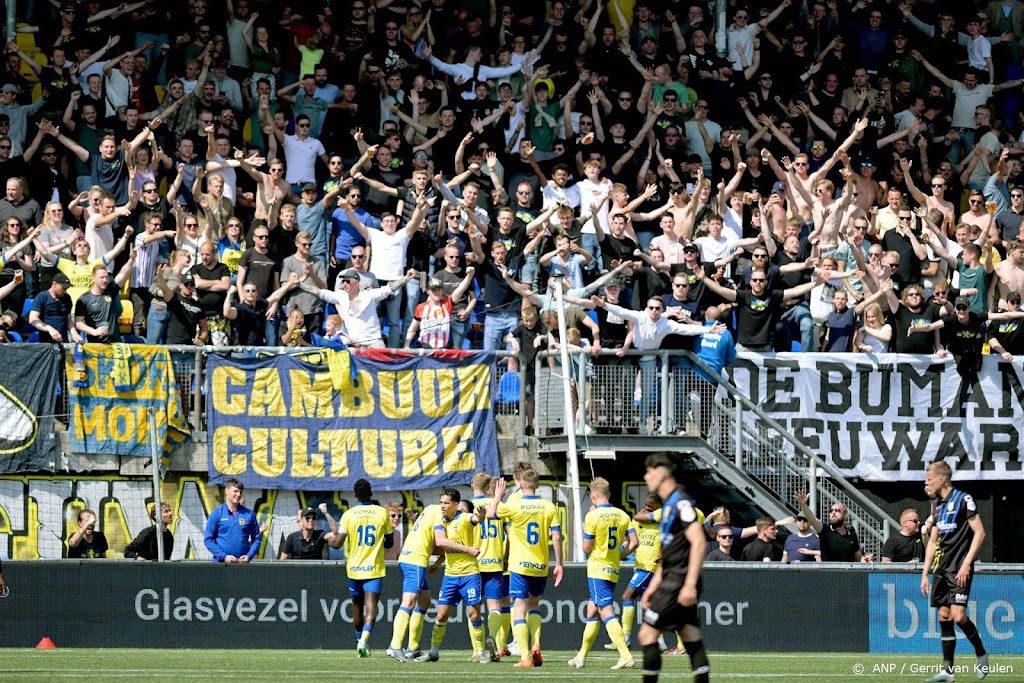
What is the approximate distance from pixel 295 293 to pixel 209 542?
13.0 ft

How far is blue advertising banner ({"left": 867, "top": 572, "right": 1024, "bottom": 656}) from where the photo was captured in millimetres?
19844

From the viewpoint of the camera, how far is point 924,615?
20.0m

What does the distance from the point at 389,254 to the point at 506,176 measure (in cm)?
289

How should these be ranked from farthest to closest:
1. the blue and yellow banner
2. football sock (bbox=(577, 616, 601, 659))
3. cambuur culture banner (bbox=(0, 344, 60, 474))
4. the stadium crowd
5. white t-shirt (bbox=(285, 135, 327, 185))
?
white t-shirt (bbox=(285, 135, 327, 185))
the stadium crowd
the blue and yellow banner
cambuur culture banner (bbox=(0, 344, 60, 474))
football sock (bbox=(577, 616, 601, 659))

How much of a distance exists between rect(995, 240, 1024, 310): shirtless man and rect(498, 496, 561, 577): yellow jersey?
32.3 ft

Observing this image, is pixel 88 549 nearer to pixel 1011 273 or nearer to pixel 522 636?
pixel 522 636

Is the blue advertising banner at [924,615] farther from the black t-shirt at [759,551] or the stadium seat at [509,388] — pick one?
the stadium seat at [509,388]

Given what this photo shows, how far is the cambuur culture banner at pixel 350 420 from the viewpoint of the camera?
22.9 meters

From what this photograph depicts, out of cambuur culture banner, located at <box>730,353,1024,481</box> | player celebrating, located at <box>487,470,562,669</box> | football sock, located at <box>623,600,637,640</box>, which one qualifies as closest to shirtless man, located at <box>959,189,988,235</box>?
cambuur culture banner, located at <box>730,353,1024,481</box>

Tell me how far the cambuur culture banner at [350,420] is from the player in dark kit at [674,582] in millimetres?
10589

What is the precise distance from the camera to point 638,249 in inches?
953

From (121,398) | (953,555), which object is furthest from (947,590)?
(121,398)

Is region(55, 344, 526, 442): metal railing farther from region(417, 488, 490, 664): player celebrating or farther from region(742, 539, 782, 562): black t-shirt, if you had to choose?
region(417, 488, 490, 664): player celebrating

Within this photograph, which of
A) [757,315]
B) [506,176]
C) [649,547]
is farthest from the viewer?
[506,176]
